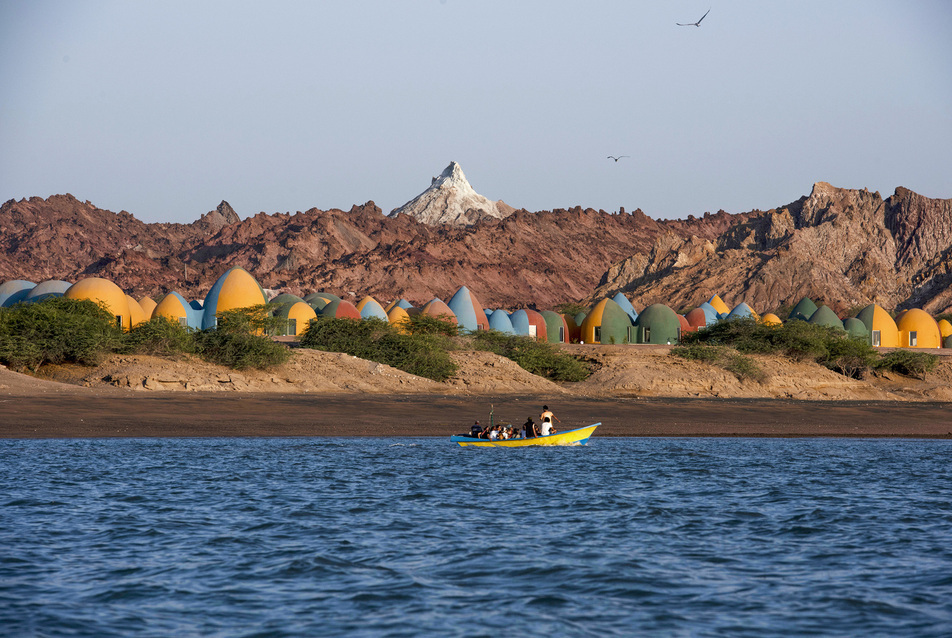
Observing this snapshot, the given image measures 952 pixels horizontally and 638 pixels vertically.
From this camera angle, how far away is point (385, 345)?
38.8 meters

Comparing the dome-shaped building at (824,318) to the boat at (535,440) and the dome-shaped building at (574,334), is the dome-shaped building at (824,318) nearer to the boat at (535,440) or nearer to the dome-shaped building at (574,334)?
the dome-shaped building at (574,334)

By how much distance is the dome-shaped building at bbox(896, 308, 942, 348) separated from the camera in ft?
200

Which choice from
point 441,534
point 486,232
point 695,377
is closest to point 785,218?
point 486,232

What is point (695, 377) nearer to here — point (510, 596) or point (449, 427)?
point (449, 427)

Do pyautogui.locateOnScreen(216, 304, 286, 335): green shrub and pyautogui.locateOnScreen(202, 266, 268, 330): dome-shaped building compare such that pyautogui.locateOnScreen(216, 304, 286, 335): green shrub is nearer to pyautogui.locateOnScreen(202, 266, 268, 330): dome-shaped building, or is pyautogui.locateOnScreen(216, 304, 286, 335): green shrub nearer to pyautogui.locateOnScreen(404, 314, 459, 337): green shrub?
pyautogui.locateOnScreen(202, 266, 268, 330): dome-shaped building

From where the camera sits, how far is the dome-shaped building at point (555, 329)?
194 ft

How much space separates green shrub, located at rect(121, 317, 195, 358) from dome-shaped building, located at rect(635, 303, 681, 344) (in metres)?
30.3

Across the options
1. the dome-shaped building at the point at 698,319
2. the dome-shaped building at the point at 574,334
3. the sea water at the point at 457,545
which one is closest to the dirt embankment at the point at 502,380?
the sea water at the point at 457,545

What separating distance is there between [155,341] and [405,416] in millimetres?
11076

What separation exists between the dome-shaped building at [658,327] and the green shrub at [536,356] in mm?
13462

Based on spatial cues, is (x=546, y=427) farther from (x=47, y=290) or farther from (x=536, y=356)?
(x=47, y=290)

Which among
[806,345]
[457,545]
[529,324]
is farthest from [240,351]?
[529,324]

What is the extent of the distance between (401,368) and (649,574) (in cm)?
2709

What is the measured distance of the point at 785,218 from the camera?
116625 millimetres
